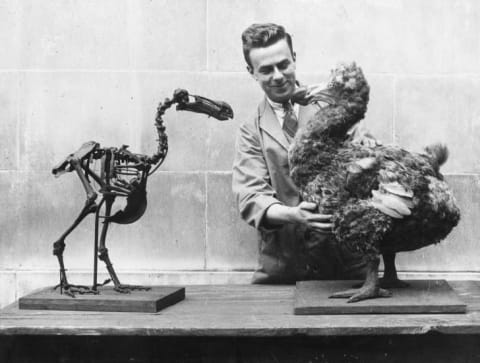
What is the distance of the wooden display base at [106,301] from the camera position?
2844 mm

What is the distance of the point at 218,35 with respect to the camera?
4.06 metres

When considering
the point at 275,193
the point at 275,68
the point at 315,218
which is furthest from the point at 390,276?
the point at 275,68

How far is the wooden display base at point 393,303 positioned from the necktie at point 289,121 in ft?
2.65

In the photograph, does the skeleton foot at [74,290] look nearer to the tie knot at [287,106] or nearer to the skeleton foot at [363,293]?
the skeleton foot at [363,293]

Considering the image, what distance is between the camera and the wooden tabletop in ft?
8.14

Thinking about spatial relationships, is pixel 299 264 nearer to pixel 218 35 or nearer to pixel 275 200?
pixel 275 200

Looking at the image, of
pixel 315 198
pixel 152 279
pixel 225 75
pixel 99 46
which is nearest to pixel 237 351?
pixel 315 198

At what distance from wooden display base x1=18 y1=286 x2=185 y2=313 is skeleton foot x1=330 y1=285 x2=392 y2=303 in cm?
68

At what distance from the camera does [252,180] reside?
10.8 ft

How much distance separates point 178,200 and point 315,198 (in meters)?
1.42

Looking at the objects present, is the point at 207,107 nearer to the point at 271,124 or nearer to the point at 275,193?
the point at 271,124

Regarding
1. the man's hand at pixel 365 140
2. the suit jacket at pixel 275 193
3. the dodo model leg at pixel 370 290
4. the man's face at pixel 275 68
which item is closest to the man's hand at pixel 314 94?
the man's hand at pixel 365 140

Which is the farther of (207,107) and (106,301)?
(207,107)

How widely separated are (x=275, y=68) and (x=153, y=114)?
1059 mm
